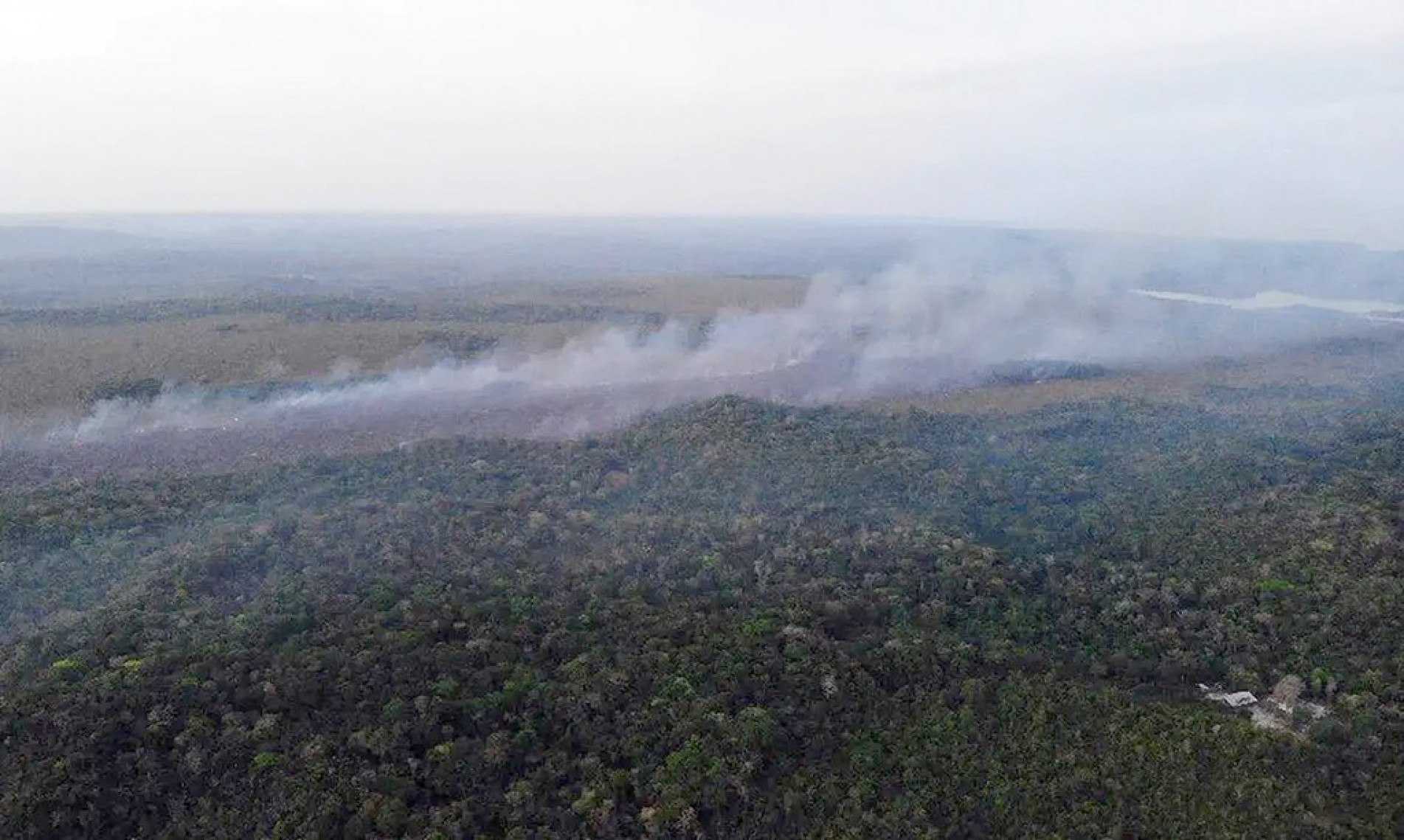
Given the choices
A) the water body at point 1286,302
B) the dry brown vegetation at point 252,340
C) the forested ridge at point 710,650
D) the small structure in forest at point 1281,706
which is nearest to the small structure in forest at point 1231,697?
the small structure in forest at point 1281,706

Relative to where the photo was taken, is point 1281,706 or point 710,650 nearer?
point 1281,706

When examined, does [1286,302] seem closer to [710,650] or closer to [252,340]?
[252,340]

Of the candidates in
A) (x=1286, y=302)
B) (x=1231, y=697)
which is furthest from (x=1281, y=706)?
(x=1286, y=302)

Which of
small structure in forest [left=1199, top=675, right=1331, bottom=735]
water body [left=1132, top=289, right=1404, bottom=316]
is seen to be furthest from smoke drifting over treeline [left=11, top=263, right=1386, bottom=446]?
small structure in forest [left=1199, top=675, right=1331, bottom=735]

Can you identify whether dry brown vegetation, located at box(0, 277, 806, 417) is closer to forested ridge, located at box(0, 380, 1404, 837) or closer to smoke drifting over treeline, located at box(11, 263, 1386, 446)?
smoke drifting over treeline, located at box(11, 263, 1386, 446)

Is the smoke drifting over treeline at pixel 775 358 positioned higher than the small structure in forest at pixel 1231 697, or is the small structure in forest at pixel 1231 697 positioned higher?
the smoke drifting over treeline at pixel 775 358

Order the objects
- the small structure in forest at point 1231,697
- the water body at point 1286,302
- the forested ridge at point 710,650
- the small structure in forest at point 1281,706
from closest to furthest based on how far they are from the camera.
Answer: the forested ridge at point 710,650 < the small structure in forest at point 1281,706 < the small structure in forest at point 1231,697 < the water body at point 1286,302

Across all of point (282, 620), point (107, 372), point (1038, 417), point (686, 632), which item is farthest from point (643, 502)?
point (107, 372)

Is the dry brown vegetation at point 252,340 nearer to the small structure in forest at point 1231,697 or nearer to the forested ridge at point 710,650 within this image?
the forested ridge at point 710,650
